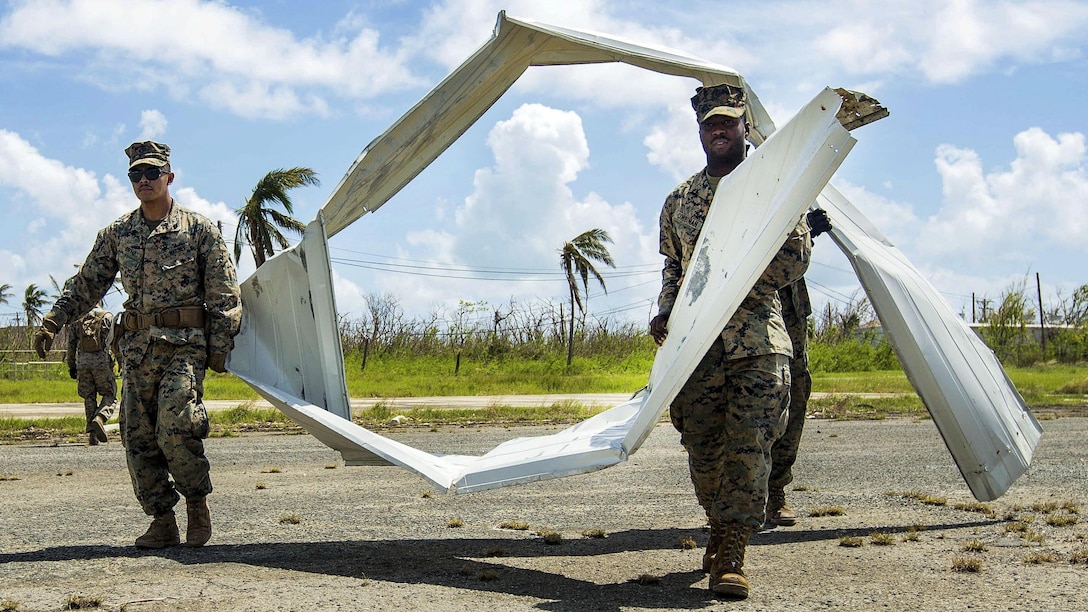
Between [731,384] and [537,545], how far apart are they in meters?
1.78

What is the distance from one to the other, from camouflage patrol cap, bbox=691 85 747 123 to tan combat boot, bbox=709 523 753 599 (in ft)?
6.75

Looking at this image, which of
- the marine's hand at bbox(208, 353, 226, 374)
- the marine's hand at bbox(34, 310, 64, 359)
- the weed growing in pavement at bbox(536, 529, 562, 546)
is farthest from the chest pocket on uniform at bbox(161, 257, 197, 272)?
the weed growing in pavement at bbox(536, 529, 562, 546)

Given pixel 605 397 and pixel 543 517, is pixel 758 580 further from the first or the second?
pixel 605 397

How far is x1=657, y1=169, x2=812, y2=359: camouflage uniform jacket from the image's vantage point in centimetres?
499

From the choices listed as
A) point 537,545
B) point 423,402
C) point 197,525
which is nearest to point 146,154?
point 197,525

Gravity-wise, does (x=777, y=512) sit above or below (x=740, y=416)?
below

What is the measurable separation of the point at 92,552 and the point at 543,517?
2891 millimetres

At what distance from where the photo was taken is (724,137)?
5250 millimetres

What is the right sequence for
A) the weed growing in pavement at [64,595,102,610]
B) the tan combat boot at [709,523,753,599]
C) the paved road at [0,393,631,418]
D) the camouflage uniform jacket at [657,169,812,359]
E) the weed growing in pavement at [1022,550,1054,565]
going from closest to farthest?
1. the weed growing in pavement at [64,595,102,610]
2. the tan combat boot at [709,523,753,599]
3. the camouflage uniform jacket at [657,169,812,359]
4. the weed growing in pavement at [1022,550,1054,565]
5. the paved road at [0,393,631,418]

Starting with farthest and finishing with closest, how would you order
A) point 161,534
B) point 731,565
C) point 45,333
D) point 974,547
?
point 45,333, point 161,534, point 974,547, point 731,565

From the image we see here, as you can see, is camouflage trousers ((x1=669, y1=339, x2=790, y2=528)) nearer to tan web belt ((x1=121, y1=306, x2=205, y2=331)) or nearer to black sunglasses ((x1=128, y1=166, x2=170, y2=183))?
tan web belt ((x1=121, y1=306, x2=205, y2=331))

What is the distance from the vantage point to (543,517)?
7211 millimetres

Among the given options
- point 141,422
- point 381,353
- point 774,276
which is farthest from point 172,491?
point 381,353

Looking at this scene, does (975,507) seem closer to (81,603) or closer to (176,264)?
(176,264)
